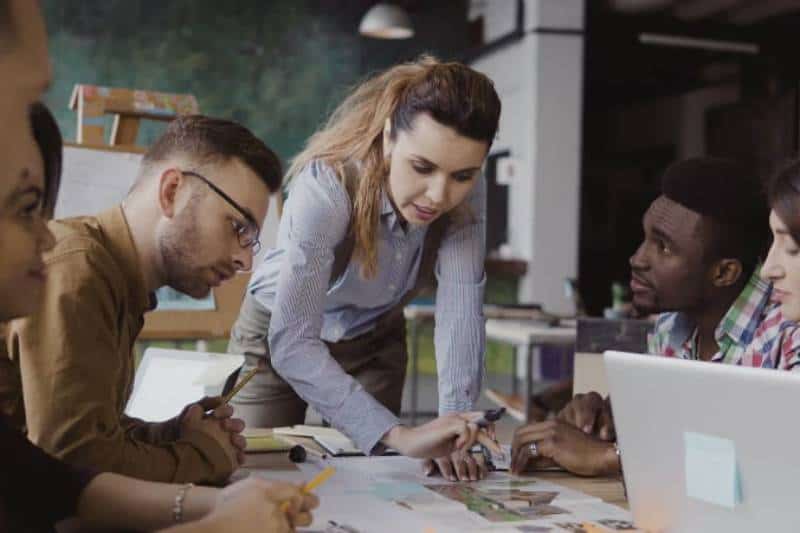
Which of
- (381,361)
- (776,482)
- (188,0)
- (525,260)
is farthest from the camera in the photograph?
(188,0)

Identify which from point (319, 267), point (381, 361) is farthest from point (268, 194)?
point (381, 361)

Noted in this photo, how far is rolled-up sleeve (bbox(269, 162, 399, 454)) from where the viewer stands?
176 cm

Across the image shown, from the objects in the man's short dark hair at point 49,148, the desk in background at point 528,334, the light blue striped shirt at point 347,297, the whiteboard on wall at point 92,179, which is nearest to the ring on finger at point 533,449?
the light blue striped shirt at point 347,297

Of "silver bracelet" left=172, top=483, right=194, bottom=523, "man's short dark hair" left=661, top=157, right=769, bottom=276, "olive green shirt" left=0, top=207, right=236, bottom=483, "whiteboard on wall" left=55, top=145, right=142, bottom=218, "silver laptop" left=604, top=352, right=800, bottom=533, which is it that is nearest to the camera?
"silver laptop" left=604, top=352, right=800, bottom=533

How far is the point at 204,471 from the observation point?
56.6 inches

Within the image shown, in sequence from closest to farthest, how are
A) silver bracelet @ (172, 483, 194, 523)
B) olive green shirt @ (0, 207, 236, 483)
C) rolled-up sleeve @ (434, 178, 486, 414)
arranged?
silver bracelet @ (172, 483, 194, 523) → olive green shirt @ (0, 207, 236, 483) → rolled-up sleeve @ (434, 178, 486, 414)

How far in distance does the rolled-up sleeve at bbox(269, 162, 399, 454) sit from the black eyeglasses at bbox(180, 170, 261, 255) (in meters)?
0.27

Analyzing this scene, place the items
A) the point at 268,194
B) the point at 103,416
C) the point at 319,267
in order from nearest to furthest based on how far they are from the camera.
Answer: the point at 103,416 < the point at 268,194 < the point at 319,267

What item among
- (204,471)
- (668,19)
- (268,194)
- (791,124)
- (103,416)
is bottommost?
(204,471)

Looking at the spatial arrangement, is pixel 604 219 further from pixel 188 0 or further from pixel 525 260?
pixel 188 0

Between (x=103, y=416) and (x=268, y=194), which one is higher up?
(x=268, y=194)

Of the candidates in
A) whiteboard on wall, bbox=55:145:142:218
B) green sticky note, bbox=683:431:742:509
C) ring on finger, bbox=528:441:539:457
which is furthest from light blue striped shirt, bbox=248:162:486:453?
whiteboard on wall, bbox=55:145:142:218

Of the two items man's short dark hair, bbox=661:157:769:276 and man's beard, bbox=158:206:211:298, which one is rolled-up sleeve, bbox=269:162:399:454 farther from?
man's short dark hair, bbox=661:157:769:276

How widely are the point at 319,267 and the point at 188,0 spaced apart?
23.0 feet
